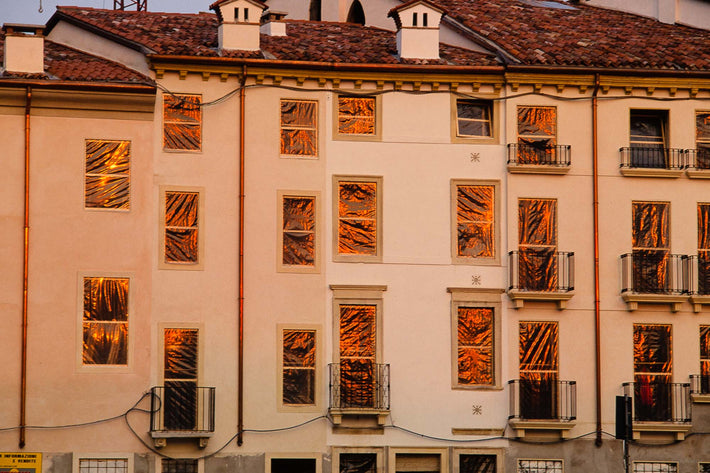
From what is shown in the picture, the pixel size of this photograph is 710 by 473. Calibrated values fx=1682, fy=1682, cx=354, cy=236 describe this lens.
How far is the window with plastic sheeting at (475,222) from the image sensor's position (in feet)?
146

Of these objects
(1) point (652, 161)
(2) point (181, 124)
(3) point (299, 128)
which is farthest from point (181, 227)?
(1) point (652, 161)

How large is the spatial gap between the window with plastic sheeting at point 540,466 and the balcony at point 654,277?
4.57 m

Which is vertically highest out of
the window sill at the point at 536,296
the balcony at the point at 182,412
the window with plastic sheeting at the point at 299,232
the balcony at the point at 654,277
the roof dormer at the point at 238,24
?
the roof dormer at the point at 238,24

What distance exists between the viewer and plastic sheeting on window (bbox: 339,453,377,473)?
43375 millimetres

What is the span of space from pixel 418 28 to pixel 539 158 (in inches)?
190

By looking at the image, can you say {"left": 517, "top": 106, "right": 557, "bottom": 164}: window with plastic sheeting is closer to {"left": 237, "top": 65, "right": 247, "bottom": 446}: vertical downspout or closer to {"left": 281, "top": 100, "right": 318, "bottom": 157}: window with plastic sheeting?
{"left": 281, "top": 100, "right": 318, "bottom": 157}: window with plastic sheeting

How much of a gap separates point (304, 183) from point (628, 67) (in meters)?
9.27

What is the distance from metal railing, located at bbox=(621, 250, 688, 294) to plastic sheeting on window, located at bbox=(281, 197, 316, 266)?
8337 millimetres

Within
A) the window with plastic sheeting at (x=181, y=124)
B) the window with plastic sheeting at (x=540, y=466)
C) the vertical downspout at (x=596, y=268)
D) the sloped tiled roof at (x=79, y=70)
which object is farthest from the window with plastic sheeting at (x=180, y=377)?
the vertical downspout at (x=596, y=268)

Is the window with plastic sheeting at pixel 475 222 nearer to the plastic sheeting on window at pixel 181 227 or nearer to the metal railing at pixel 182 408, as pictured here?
the plastic sheeting on window at pixel 181 227

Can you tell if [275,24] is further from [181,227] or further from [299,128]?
[181,227]

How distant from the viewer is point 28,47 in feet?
143

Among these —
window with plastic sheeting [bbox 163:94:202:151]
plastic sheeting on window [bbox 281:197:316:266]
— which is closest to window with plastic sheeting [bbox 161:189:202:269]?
window with plastic sheeting [bbox 163:94:202:151]

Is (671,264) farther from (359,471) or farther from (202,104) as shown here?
(202,104)
